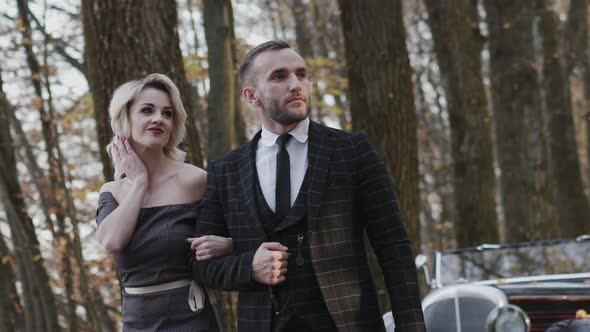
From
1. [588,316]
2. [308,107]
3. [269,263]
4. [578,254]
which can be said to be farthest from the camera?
[578,254]

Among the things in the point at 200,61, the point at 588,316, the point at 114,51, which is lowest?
the point at 588,316

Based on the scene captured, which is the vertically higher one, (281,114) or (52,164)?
(52,164)

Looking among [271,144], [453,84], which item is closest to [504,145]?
[453,84]

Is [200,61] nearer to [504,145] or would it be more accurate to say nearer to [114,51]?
[504,145]

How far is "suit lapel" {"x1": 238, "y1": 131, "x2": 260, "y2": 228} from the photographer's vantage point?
338 cm

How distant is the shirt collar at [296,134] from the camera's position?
3.49m

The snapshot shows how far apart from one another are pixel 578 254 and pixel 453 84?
597 cm

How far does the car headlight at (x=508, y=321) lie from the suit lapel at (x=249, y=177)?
6.36ft

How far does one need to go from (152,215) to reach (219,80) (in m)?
3.88

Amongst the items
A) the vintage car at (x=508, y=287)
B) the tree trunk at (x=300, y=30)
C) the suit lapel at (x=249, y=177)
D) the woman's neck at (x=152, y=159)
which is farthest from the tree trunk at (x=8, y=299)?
the tree trunk at (x=300, y=30)

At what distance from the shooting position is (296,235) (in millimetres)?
3314

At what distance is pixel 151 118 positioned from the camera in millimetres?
3811

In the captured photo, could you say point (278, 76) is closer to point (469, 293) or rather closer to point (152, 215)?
point (152, 215)

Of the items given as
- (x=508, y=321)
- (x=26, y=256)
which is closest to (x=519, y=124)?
(x=26, y=256)
